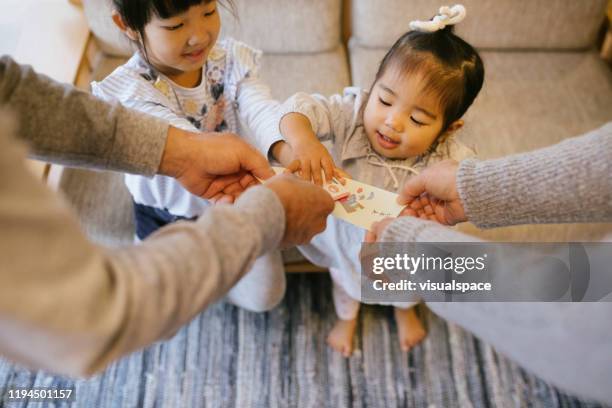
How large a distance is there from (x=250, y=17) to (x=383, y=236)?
3.16 ft

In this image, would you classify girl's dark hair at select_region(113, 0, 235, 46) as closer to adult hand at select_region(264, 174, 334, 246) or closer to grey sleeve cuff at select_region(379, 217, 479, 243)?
adult hand at select_region(264, 174, 334, 246)

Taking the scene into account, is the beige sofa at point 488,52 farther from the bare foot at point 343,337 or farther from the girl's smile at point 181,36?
the bare foot at point 343,337

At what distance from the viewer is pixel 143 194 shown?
1.12 m

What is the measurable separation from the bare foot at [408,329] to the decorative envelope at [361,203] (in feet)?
2.00

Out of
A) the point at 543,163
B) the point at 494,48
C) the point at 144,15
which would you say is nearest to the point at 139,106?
the point at 144,15

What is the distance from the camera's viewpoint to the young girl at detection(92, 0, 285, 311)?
96cm

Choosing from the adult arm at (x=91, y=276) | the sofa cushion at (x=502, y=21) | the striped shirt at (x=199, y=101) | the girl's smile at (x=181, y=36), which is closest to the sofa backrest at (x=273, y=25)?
the sofa cushion at (x=502, y=21)

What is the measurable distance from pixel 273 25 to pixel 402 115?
2.34ft

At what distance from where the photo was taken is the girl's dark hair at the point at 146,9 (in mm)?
909

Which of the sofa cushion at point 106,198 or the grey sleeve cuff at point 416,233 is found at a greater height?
the grey sleeve cuff at point 416,233

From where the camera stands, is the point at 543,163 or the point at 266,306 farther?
the point at 266,306

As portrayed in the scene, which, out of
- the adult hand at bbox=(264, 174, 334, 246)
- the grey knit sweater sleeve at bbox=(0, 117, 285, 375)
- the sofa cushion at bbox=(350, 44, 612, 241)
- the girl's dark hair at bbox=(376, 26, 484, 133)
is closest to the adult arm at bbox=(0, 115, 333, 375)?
the grey knit sweater sleeve at bbox=(0, 117, 285, 375)

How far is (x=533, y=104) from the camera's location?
1.50 metres

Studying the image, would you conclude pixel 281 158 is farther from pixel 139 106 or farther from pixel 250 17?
pixel 250 17
